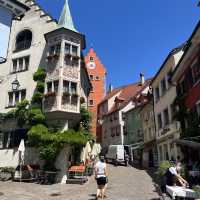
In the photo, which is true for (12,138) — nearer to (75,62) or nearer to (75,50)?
(75,62)

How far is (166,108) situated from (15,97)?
1441cm

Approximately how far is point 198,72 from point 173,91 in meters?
6.29

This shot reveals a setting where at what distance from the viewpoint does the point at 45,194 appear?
16.1 m

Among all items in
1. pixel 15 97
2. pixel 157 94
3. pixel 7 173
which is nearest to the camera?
pixel 7 173

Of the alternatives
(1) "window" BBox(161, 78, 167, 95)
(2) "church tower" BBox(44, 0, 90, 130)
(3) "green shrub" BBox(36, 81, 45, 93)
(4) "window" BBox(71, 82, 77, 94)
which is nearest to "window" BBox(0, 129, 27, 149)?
(2) "church tower" BBox(44, 0, 90, 130)

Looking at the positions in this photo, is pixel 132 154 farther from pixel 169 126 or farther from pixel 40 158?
pixel 40 158

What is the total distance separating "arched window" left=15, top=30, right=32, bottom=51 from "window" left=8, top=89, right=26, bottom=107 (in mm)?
4689

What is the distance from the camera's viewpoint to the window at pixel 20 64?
2744cm

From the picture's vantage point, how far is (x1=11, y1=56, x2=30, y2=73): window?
2744 centimetres

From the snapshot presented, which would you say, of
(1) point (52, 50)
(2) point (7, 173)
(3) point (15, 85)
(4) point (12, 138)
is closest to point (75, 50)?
(1) point (52, 50)

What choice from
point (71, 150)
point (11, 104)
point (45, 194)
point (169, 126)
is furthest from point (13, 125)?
point (169, 126)

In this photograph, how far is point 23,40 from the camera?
94.7 ft

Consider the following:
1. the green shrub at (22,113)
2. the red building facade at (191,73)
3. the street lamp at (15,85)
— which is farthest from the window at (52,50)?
the red building facade at (191,73)

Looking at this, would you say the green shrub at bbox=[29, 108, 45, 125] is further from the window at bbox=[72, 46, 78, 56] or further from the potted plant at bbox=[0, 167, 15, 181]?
the window at bbox=[72, 46, 78, 56]
